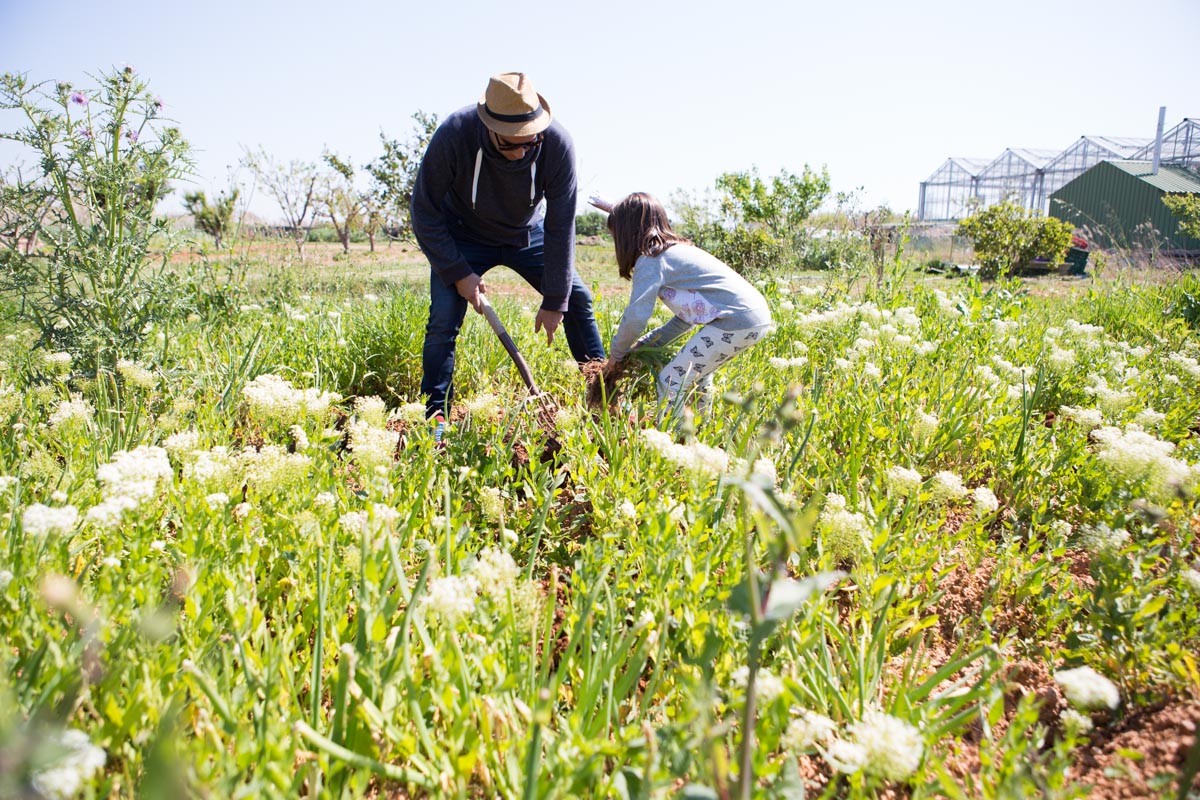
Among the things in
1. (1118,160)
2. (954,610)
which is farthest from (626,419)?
(1118,160)

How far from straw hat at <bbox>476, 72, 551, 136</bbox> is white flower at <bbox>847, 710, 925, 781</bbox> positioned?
257 centimetres

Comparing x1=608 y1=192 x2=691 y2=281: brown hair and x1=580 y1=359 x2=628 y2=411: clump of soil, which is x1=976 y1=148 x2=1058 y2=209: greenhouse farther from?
x1=580 y1=359 x2=628 y2=411: clump of soil

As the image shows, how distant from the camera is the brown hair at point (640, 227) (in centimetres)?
314

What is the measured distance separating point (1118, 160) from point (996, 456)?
29.4 meters

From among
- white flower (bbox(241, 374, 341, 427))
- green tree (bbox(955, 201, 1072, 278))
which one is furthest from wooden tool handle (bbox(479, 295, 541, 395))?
green tree (bbox(955, 201, 1072, 278))

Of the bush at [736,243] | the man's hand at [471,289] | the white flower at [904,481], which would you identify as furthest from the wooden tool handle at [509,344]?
the bush at [736,243]

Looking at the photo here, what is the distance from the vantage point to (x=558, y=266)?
3.26m

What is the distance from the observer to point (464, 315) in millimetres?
3209

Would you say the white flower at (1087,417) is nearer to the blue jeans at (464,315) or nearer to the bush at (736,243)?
the blue jeans at (464,315)

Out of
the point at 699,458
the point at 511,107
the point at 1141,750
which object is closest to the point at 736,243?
the point at 511,107

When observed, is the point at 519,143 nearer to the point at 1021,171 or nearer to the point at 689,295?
the point at 689,295

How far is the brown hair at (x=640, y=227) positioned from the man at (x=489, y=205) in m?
0.24

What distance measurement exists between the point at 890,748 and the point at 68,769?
3.55 ft

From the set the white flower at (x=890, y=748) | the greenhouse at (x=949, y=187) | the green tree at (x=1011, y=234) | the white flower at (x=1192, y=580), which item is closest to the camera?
the white flower at (x=890, y=748)
